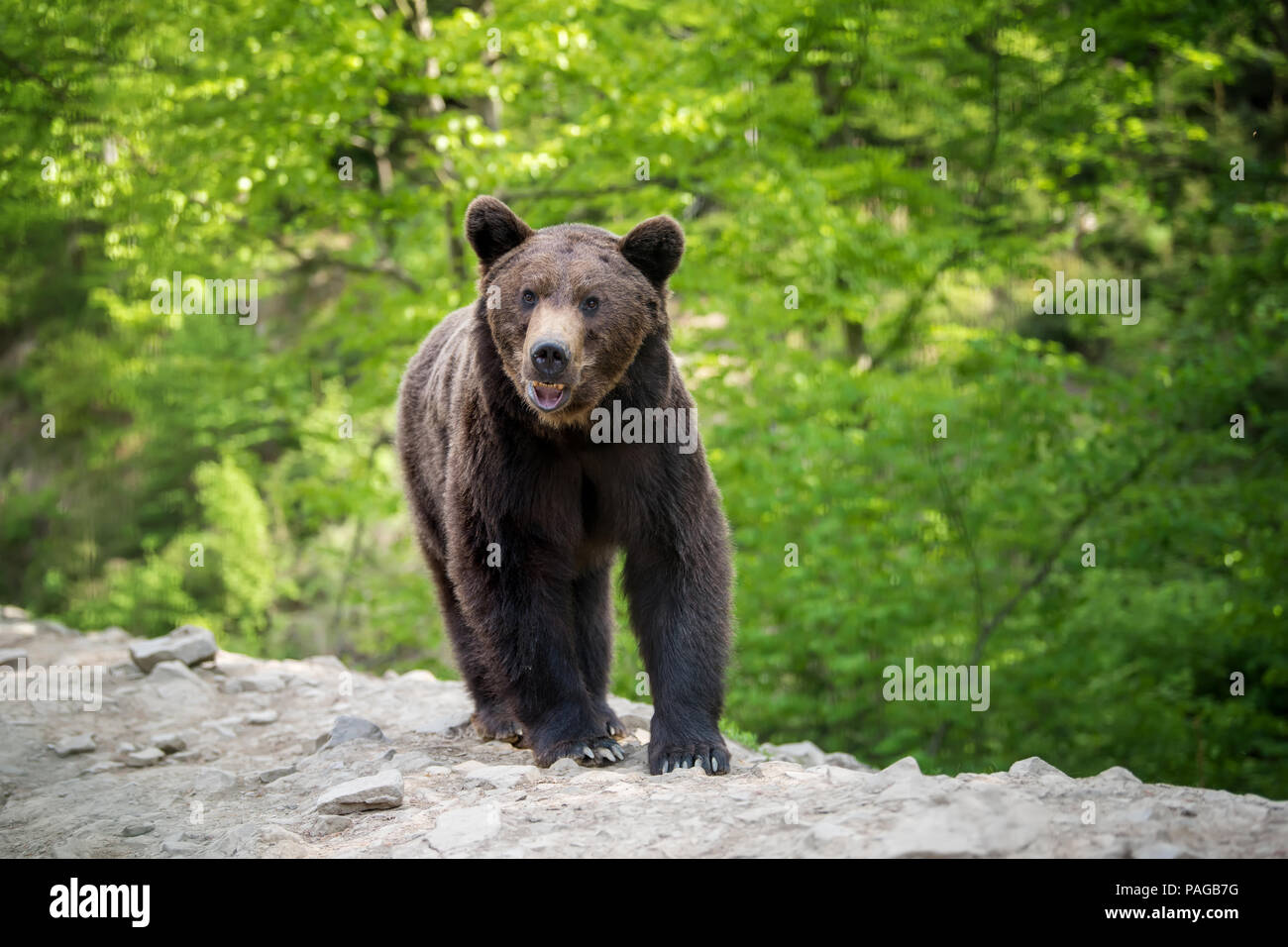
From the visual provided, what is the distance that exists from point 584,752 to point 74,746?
3.05m

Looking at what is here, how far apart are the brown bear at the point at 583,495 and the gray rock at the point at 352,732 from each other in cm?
86

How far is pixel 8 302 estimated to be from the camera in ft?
68.5

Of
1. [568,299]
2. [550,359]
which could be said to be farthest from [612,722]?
[568,299]

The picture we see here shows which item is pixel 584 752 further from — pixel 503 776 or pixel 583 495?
pixel 583 495

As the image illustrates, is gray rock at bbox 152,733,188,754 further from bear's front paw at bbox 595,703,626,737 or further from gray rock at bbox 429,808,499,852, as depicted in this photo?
gray rock at bbox 429,808,499,852

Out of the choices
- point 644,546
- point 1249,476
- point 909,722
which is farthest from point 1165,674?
point 644,546

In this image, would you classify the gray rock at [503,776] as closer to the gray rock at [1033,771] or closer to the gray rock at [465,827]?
the gray rock at [465,827]

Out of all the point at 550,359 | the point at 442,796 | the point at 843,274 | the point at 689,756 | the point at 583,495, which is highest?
the point at 843,274

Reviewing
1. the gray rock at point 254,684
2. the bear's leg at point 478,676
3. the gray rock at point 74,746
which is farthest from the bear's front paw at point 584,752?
the gray rock at point 254,684

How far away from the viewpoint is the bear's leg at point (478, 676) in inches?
231

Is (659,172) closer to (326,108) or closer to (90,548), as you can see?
(326,108)

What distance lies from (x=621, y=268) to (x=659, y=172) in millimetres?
7312

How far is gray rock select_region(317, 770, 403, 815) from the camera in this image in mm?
4613

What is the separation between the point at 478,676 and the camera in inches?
253
